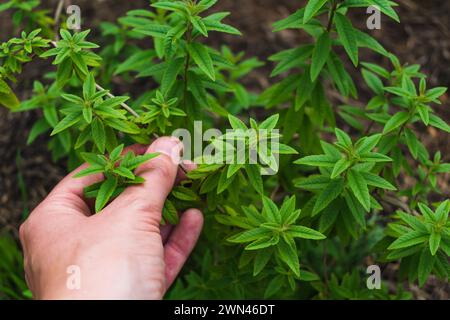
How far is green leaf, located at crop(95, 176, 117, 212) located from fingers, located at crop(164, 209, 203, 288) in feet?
1.77

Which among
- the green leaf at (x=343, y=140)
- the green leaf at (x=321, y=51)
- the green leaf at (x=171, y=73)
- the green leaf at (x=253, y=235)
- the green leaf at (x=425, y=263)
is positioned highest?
the green leaf at (x=321, y=51)

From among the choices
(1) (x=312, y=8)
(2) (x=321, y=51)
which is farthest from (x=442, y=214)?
(1) (x=312, y=8)

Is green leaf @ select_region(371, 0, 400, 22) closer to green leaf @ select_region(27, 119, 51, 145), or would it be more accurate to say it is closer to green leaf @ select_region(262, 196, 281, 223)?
green leaf @ select_region(262, 196, 281, 223)

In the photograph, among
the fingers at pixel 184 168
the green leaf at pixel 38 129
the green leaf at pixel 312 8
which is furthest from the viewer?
the green leaf at pixel 38 129

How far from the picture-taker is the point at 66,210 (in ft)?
8.40

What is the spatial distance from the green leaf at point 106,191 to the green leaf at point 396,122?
131cm

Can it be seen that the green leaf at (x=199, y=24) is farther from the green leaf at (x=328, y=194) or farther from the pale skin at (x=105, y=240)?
the green leaf at (x=328, y=194)

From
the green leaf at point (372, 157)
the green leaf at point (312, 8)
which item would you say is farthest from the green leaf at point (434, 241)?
the green leaf at point (312, 8)

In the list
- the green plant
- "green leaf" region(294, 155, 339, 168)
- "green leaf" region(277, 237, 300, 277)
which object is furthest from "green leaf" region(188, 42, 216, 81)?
"green leaf" region(277, 237, 300, 277)

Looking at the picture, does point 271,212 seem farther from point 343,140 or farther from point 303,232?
point 343,140

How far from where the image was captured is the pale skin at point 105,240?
7.47 ft

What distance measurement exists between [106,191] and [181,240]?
2.14 ft
